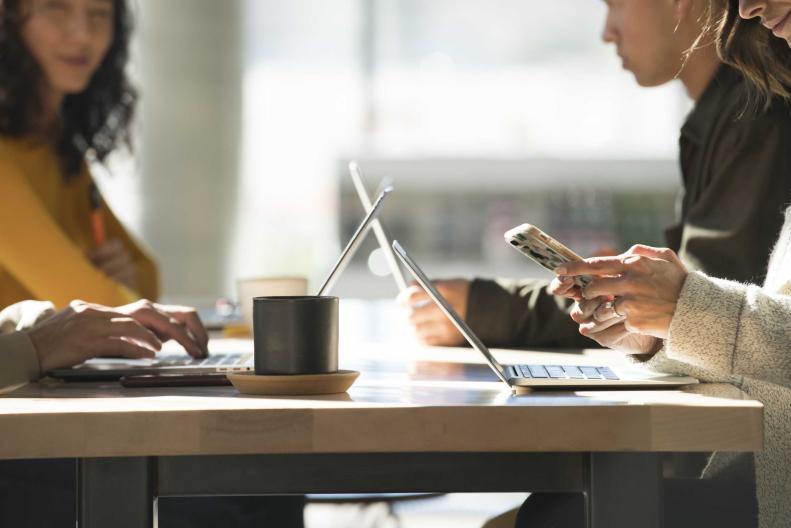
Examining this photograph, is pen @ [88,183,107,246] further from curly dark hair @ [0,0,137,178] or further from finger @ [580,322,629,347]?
finger @ [580,322,629,347]

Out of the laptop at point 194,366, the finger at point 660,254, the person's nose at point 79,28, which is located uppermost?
the person's nose at point 79,28

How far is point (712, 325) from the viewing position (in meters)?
0.95

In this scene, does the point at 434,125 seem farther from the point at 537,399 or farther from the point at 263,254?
the point at 537,399

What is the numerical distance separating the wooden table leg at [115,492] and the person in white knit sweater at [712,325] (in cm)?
40

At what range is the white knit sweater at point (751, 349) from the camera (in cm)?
95

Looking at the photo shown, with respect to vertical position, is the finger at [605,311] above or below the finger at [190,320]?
above

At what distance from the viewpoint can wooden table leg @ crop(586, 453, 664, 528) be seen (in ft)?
2.59

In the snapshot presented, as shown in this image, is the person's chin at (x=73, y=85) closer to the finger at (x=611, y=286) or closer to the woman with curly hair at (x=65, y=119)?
the woman with curly hair at (x=65, y=119)

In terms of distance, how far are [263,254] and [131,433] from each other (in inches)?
133

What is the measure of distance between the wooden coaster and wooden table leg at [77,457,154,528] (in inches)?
5.2

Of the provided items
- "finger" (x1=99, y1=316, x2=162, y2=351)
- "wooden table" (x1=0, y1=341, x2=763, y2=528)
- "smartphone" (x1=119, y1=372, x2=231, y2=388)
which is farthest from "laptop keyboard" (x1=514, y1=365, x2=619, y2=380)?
"finger" (x1=99, y1=316, x2=162, y2=351)

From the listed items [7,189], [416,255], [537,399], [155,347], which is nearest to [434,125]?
[416,255]

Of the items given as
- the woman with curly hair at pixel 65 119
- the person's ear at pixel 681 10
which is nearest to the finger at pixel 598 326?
the person's ear at pixel 681 10

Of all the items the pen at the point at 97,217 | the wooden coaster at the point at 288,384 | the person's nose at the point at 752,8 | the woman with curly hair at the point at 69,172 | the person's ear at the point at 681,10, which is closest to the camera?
the wooden coaster at the point at 288,384
